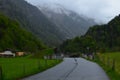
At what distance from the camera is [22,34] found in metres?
194

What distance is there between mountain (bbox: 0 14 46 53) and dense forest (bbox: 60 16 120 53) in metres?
19.0

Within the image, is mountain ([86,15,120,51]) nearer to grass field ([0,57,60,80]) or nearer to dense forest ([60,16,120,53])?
dense forest ([60,16,120,53])

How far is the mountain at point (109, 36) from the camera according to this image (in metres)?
150

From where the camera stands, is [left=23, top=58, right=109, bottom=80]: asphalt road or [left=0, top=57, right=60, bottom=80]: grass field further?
[left=0, top=57, right=60, bottom=80]: grass field

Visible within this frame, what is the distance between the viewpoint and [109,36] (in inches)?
6240

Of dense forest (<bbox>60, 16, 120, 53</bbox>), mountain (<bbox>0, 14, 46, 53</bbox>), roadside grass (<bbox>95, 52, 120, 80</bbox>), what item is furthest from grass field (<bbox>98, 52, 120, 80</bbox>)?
mountain (<bbox>0, 14, 46, 53</bbox>)

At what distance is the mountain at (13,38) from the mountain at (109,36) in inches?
1431

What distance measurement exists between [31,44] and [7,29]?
1724cm

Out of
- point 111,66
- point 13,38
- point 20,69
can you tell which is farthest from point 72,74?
point 13,38

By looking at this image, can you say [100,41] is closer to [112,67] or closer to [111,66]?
[111,66]

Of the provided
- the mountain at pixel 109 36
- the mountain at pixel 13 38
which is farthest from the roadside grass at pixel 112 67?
the mountain at pixel 13 38

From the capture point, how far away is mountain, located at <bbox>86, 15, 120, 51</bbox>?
150 metres

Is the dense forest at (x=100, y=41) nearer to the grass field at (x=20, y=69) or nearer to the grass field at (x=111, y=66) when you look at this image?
the grass field at (x=111, y=66)

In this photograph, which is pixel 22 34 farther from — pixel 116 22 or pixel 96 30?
pixel 116 22
